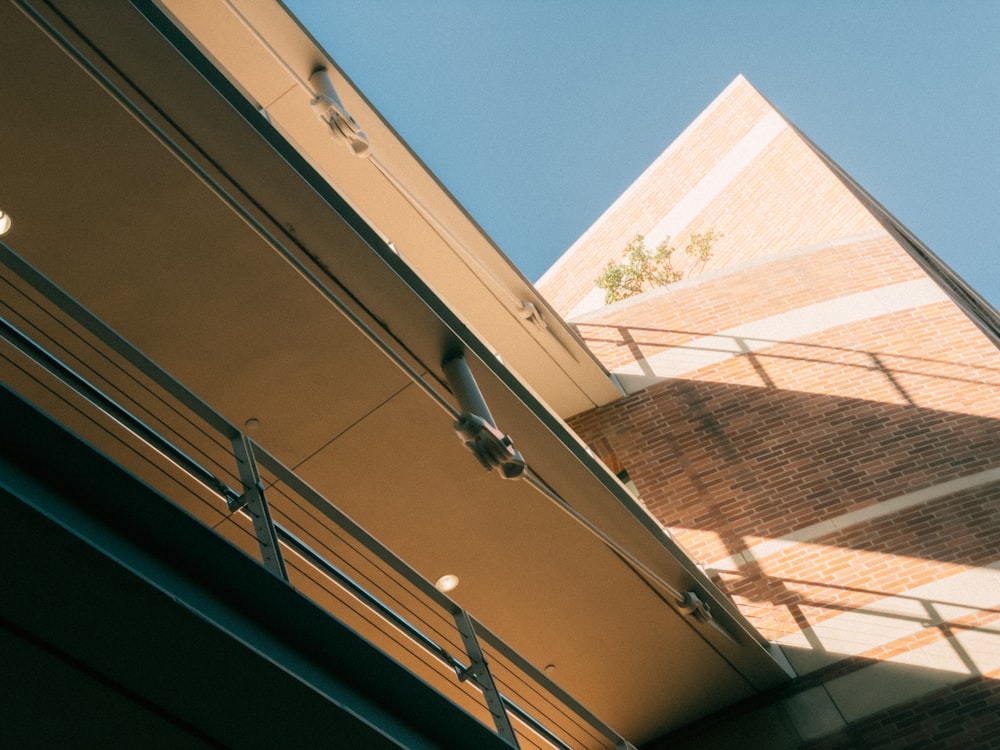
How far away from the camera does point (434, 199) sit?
9977 mm

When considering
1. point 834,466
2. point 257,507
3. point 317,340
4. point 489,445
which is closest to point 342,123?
point 317,340

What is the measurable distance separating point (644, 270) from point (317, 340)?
1241 cm

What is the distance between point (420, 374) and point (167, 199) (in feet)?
6.67

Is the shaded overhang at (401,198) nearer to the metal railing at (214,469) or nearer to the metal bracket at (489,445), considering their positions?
the metal bracket at (489,445)

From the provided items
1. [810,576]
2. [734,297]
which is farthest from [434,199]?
[810,576]

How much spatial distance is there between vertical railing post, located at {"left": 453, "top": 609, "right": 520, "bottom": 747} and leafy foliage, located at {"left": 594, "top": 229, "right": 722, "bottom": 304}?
500 inches

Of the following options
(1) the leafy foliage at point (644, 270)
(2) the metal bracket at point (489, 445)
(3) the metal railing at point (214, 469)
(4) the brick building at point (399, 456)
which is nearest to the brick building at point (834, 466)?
(4) the brick building at point (399, 456)

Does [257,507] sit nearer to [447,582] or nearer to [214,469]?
[214,469]

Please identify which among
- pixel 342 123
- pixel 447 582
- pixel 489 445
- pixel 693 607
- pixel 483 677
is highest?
pixel 342 123

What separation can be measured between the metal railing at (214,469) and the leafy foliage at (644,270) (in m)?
10.3

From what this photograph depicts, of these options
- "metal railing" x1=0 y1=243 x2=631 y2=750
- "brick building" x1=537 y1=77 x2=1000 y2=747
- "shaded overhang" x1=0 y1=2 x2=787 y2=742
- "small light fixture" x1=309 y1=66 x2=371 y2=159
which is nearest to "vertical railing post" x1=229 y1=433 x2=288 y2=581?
"metal railing" x1=0 y1=243 x2=631 y2=750

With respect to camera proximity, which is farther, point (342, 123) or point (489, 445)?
point (342, 123)

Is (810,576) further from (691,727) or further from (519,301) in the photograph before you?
(519,301)

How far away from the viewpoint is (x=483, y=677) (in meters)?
5.37
